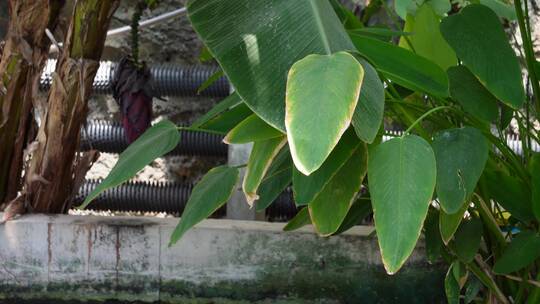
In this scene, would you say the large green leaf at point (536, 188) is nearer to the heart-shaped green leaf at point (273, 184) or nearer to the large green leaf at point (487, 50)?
the large green leaf at point (487, 50)

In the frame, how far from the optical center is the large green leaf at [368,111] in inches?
36.2

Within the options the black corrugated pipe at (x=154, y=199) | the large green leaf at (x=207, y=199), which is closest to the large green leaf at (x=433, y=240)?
the large green leaf at (x=207, y=199)

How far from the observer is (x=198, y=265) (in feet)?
5.53

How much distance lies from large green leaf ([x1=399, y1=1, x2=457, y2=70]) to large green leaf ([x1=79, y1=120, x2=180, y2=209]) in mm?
473

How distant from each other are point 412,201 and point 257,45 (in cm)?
28

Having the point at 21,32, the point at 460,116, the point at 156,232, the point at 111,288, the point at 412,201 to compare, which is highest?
the point at 21,32

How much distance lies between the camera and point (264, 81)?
3.17ft

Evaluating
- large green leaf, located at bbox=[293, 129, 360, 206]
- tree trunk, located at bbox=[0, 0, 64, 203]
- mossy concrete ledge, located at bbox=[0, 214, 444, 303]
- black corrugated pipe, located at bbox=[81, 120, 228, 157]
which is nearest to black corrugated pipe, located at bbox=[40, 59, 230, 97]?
black corrugated pipe, located at bbox=[81, 120, 228, 157]

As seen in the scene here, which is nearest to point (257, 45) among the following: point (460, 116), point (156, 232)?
point (460, 116)

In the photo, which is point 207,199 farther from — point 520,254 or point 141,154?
point 520,254

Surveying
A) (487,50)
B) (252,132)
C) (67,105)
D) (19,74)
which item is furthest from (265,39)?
(19,74)

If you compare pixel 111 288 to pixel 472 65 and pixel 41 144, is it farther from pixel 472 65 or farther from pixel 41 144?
pixel 472 65

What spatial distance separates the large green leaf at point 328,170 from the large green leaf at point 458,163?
5.2 inches

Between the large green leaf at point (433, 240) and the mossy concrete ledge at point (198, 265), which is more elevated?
the large green leaf at point (433, 240)
